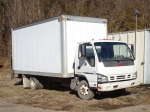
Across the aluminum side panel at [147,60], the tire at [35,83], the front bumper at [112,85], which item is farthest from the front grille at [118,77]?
the tire at [35,83]

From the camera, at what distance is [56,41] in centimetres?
1073

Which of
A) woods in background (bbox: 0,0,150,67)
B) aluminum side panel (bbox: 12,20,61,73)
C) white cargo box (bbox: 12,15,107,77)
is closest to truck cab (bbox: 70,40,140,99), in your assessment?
white cargo box (bbox: 12,15,107,77)

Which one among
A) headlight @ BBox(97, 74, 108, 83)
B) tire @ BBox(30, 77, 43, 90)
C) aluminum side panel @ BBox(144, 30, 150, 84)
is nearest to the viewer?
headlight @ BBox(97, 74, 108, 83)

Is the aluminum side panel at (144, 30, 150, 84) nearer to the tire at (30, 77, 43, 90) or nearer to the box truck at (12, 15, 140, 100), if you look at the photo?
the box truck at (12, 15, 140, 100)

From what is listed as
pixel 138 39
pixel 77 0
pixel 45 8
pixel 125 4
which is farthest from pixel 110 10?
pixel 138 39

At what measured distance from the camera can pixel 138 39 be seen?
48.5 ft

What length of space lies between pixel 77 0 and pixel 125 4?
6.26m

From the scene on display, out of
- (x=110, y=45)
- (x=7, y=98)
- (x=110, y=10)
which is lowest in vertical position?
(x=7, y=98)

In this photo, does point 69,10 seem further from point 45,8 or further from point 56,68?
point 56,68

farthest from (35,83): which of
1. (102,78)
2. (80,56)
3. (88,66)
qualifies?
(102,78)

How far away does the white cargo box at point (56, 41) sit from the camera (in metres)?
10.4

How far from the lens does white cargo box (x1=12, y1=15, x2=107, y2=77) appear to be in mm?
10352

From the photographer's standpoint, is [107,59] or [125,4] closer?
[107,59]

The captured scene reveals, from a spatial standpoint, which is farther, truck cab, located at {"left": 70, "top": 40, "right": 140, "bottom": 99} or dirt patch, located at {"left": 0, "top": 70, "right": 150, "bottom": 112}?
truck cab, located at {"left": 70, "top": 40, "right": 140, "bottom": 99}
